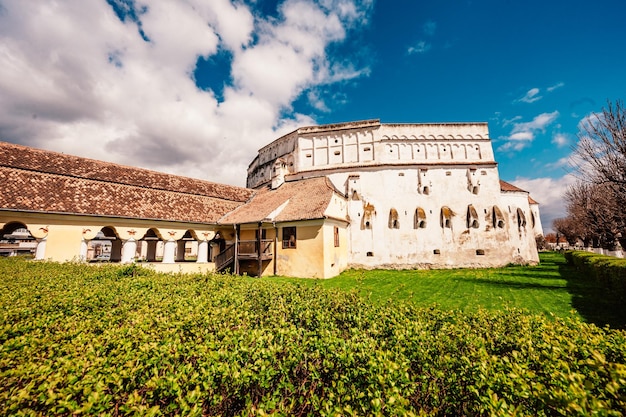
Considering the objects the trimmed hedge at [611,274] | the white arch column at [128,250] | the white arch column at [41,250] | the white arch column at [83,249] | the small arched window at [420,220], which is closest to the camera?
the trimmed hedge at [611,274]

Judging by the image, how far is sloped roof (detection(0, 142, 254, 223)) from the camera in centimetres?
1594

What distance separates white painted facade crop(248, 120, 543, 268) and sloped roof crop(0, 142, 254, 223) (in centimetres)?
875

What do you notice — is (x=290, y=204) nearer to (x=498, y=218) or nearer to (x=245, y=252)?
(x=245, y=252)

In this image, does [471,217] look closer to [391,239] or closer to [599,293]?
[391,239]

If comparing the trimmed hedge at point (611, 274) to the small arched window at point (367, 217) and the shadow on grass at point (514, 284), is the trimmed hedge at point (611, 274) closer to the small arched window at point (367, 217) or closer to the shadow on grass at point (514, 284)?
the shadow on grass at point (514, 284)

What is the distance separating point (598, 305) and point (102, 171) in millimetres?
31155

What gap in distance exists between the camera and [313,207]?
19953 mm

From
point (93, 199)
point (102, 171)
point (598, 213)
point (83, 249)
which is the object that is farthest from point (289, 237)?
point (598, 213)

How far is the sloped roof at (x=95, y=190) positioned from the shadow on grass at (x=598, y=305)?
75.1ft

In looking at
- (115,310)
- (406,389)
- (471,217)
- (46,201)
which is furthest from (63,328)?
(471,217)

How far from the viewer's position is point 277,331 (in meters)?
3.93

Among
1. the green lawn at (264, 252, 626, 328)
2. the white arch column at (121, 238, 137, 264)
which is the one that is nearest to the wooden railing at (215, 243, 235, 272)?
the white arch column at (121, 238, 137, 264)

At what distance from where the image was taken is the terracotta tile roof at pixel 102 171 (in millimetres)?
17875

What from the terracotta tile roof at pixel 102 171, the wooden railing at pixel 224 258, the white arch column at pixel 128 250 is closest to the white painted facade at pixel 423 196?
the terracotta tile roof at pixel 102 171
